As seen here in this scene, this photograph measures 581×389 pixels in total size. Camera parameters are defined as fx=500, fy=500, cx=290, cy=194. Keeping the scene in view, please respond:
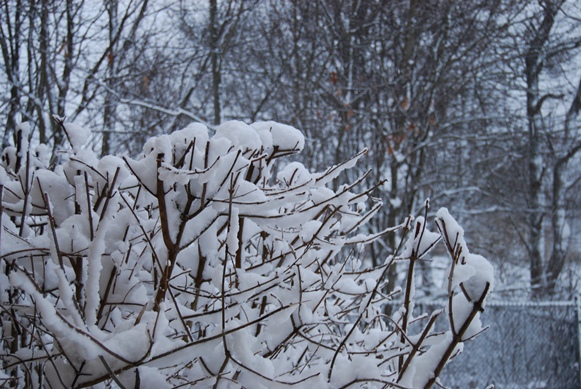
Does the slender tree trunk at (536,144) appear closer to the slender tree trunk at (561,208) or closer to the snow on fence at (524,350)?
the slender tree trunk at (561,208)

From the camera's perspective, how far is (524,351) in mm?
7309

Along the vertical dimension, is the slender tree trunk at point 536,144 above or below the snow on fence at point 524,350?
above

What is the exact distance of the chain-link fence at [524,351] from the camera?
7035 mm

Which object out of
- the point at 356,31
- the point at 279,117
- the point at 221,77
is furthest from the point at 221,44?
the point at 356,31

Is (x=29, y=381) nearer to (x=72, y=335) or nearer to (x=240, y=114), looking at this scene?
(x=72, y=335)

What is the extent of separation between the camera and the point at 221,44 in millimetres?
7758

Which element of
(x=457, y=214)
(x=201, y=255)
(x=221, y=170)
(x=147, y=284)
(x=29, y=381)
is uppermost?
(x=221, y=170)

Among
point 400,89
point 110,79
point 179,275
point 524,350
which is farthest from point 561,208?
point 179,275

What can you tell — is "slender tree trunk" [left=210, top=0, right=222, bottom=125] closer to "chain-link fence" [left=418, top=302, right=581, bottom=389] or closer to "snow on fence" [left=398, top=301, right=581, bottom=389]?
"snow on fence" [left=398, top=301, right=581, bottom=389]

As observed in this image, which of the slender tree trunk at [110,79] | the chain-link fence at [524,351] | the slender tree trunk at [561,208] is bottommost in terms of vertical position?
the chain-link fence at [524,351]

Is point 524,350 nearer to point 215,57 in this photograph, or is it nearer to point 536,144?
point 536,144

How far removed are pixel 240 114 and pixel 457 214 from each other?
170 inches

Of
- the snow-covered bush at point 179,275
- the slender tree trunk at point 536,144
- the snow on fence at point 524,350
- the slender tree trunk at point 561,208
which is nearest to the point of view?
the snow-covered bush at point 179,275

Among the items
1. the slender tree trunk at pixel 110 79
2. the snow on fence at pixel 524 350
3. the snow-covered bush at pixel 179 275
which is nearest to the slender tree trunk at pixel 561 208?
the snow on fence at pixel 524 350
